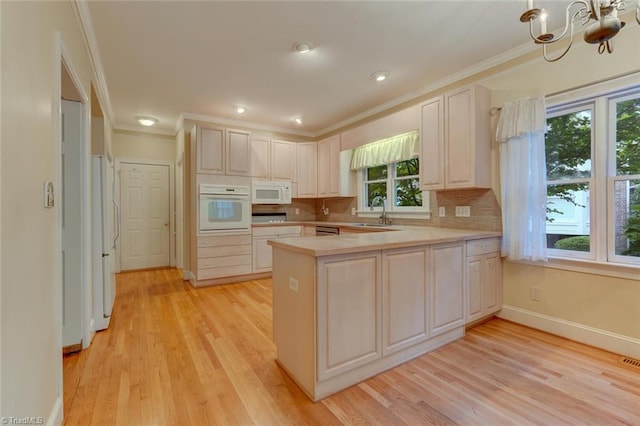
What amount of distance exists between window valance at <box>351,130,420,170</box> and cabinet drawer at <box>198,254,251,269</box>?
2.37 meters

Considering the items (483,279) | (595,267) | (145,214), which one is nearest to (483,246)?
(483,279)

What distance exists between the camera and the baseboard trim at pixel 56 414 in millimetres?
1456

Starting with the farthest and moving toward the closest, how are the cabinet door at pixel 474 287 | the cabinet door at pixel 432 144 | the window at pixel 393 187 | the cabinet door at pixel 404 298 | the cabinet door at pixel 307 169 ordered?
the cabinet door at pixel 307 169 < the window at pixel 393 187 < the cabinet door at pixel 432 144 < the cabinet door at pixel 474 287 < the cabinet door at pixel 404 298

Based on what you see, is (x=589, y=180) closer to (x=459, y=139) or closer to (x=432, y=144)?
(x=459, y=139)

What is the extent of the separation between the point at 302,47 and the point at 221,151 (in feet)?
7.53

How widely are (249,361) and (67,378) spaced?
1.23 meters

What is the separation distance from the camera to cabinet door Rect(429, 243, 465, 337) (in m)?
2.40

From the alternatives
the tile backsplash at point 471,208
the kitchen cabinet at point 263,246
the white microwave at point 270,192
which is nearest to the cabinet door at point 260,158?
the white microwave at point 270,192

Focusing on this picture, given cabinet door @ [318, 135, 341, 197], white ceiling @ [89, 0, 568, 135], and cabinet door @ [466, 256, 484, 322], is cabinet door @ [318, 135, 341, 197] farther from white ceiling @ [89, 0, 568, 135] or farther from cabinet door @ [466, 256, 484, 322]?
cabinet door @ [466, 256, 484, 322]

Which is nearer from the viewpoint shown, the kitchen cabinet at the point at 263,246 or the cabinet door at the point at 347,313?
the cabinet door at the point at 347,313

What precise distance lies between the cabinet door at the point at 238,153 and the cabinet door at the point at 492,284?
11.9 feet

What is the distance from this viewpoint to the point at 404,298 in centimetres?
220

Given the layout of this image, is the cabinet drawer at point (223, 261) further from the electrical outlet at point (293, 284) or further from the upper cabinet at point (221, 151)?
the electrical outlet at point (293, 284)

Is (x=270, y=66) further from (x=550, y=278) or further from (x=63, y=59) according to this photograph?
(x=550, y=278)
